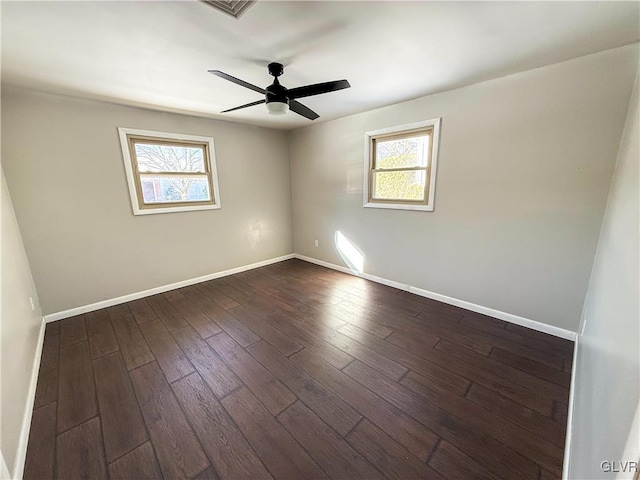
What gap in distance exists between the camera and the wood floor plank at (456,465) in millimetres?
1277

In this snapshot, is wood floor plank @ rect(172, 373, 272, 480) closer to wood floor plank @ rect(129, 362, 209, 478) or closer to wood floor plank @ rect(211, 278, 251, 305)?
wood floor plank @ rect(129, 362, 209, 478)

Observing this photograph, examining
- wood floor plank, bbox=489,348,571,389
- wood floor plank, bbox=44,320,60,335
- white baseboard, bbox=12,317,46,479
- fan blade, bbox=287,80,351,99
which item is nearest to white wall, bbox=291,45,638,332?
wood floor plank, bbox=489,348,571,389

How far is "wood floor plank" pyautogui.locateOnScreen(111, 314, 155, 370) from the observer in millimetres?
2150

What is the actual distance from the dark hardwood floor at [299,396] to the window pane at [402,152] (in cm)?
189

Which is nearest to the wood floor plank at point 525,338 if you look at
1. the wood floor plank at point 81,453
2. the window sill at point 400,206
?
the window sill at point 400,206

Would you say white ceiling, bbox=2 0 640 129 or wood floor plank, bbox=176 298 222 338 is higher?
white ceiling, bbox=2 0 640 129

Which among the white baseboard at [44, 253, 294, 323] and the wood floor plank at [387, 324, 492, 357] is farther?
the white baseboard at [44, 253, 294, 323]

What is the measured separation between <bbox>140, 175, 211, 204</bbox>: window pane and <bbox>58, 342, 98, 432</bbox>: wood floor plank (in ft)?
6.34

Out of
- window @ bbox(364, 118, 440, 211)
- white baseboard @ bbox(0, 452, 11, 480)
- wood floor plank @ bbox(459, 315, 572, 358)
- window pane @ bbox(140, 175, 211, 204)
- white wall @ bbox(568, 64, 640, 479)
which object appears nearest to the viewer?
white wall @ bbox(568, 64, 640, 479)

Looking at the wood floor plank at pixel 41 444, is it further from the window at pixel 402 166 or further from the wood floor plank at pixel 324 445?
the window at pixel 402 166

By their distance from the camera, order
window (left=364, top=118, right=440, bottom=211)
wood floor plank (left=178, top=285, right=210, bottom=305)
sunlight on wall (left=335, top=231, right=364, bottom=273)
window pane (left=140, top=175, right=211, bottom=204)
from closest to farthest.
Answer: window (left=364, top=118, right=440, bottom=211) → wood floor plank (left=178, top=285, right=210, bottom=305) → window pane (left=140, top=175, right=211, bottom=204) → sunlight on wall (left=335, top=231, right=364, bottom=273)

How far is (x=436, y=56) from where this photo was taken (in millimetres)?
1988

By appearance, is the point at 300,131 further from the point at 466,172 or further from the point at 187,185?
the point at 466,172

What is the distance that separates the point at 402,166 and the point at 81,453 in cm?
386
